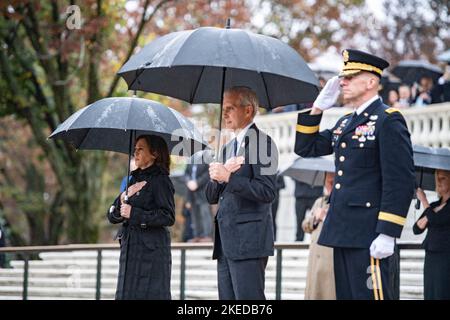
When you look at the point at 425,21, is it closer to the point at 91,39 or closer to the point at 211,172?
the point at 91,39

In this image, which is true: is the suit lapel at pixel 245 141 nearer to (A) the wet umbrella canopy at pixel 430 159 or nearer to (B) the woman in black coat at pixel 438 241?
(A) the wet umbrella canopy at pixel 430 159

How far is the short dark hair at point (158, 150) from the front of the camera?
9359 millimetres

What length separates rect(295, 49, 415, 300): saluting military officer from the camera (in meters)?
7.42

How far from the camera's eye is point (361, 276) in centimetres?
752

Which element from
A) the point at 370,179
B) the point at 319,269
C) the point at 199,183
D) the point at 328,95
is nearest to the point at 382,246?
the point at 370,179

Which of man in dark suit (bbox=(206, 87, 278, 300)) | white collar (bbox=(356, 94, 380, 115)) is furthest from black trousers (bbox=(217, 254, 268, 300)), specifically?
white collar (bbox=(356, 94, 380, 115))

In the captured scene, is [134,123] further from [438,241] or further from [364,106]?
[438,241]

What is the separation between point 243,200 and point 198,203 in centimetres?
1053

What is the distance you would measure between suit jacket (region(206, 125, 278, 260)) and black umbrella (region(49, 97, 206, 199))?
1.13 meters

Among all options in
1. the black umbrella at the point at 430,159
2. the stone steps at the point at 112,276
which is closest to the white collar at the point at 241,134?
the black umbrella at the point at 430,159

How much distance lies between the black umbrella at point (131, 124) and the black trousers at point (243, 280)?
1.55 metres

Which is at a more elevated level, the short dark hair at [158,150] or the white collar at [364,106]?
the white collar at [364,106]

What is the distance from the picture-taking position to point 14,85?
70.7ft
